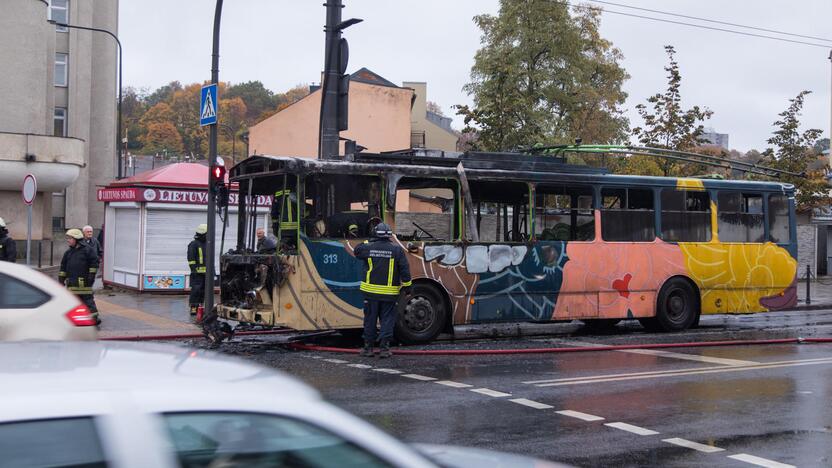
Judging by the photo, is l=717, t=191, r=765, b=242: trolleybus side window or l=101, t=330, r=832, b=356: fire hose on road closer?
l=101, t=330, r=832, b=356: fire hose on road

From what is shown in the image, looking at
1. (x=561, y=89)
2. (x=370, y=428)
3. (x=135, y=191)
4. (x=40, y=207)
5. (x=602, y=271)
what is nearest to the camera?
(x=370, y=428)

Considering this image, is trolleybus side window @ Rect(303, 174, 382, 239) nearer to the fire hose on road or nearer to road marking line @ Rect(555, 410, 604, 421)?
the fire hose on road

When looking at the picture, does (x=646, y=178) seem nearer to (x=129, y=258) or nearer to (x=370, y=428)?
(x=129, y=258)

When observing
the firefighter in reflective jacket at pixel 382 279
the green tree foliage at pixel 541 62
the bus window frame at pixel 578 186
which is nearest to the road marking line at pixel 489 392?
the firefighter in reflective jacket at pixel 382 279

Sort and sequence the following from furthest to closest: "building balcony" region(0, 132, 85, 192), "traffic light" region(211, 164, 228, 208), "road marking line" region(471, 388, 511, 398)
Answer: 1. "building balcony" region(0, 132, 85, 192)
2. "traffic light" region(211, 164, 228, 208)
3. "road marking line" region(471, 388, 511, 398)

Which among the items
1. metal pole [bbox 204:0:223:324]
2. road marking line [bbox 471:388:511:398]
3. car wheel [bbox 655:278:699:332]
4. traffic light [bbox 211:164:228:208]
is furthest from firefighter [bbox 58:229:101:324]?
car wheel [bbox 655:278:699:332]

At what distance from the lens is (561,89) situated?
42.9 m

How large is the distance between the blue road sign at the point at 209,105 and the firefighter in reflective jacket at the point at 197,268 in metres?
2.14

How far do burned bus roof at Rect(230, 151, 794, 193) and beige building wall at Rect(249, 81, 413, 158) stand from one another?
34280 mm

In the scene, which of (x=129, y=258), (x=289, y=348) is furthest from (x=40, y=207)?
(x=289, y=348)

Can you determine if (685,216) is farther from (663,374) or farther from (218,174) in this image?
(218,174)

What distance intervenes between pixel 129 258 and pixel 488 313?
10.4m

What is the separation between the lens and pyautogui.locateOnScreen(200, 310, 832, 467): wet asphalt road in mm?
7312

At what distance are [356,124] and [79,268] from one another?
3572cm
